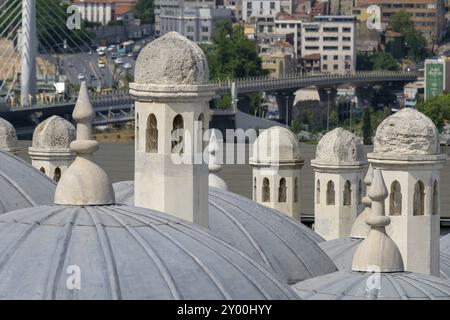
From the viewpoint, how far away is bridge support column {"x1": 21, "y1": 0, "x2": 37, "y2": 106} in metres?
146

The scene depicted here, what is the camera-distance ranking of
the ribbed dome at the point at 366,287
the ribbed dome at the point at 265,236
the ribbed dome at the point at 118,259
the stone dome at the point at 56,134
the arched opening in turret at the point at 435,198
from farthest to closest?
the stone dome at the point at 56,134
the arched opening in turret at the point at 435,198
the ribbed dome at the point at 265,236
the ribbed dome at the point at 366,287
the ribbed dome at the point at 118,259

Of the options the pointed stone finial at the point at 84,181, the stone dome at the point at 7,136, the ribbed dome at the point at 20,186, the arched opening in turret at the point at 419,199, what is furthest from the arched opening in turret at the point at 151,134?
the stone dome at the point at 7,136

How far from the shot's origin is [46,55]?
184 metres

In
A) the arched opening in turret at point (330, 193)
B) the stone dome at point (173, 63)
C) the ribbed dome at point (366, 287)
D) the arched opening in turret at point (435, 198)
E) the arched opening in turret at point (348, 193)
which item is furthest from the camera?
the arched opening in turret at point (330, 193)

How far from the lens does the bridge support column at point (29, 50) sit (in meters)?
146

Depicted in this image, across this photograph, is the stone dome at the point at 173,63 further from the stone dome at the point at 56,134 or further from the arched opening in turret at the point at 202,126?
the stone dome at the point at 56,134

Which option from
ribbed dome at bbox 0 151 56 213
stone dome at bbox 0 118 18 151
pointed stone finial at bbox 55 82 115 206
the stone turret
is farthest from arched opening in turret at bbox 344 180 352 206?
pointed stone finial at bbox 55 82 115 206

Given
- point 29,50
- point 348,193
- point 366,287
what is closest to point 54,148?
point 348,193

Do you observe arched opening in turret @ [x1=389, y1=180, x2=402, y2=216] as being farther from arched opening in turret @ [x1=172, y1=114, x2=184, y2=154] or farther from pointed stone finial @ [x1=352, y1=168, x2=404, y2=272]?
pointed stone finial @ [x1=352, y1=168, x2=404, y2=272]

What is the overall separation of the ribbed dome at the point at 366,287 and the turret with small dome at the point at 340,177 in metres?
16.0

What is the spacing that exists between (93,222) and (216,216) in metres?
10.8

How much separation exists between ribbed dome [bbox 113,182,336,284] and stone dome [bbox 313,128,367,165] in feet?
35.8

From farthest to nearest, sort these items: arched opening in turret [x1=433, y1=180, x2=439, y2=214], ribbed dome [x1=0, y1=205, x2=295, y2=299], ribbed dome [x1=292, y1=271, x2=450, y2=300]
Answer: arched opening in turret [x1=433, y1=180, x2=439, y2=214] → ribbed dome [x1=292, y1=271, x2=450, y2=300] → ribbed dome [x1=0, y1=205, x2=295, y2=299]

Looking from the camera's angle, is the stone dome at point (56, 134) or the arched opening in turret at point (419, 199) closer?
the arched opening in turret at point (419, 199)
